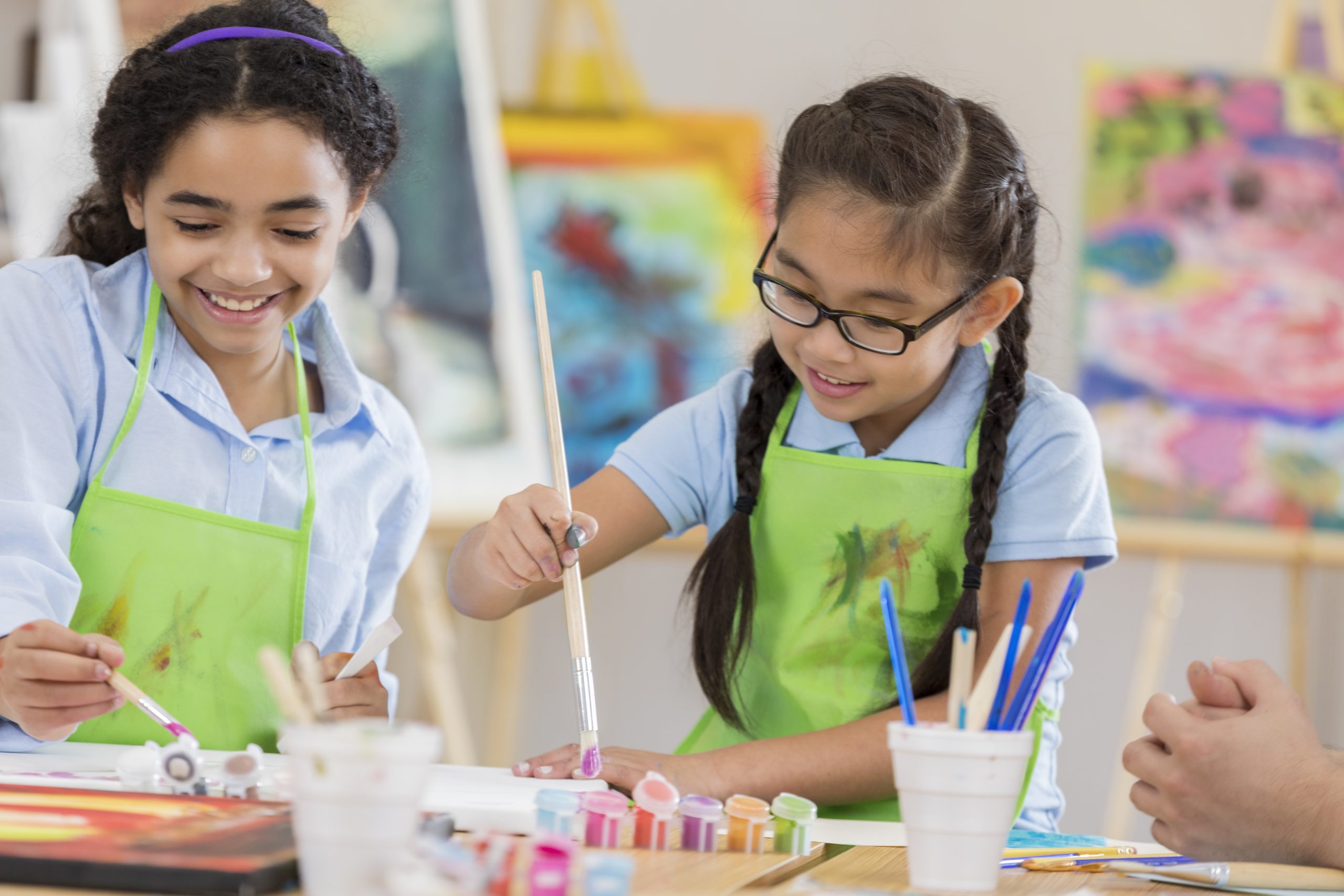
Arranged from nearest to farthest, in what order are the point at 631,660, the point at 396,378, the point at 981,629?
the point at 981,629
the point at 396,378
the point at 631,660

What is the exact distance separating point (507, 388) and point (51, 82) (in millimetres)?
876

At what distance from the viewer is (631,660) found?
9.64 feet

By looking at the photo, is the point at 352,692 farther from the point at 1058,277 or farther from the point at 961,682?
the point at 1058,277

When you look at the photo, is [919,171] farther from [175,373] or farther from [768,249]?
[175,373]

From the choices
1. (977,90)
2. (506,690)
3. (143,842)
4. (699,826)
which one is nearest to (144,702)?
(143,842)

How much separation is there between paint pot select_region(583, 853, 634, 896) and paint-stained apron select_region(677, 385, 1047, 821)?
0.59 m

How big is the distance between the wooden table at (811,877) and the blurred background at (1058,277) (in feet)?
5.22

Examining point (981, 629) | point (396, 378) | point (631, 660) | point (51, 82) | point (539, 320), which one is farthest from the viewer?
point (631, 660)

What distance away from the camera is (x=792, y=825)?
0.77 meters

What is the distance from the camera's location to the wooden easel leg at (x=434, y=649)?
2.35 m

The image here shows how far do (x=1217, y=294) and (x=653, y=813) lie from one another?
79.1 inches

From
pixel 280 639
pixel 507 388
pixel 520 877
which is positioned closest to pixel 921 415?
pixel 280 639

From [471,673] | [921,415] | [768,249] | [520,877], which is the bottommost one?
[471,673]

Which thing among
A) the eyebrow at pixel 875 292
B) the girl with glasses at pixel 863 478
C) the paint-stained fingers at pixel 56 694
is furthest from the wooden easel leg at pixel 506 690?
the paint-stained fingers at pixel 56 694
